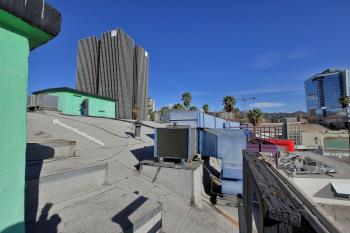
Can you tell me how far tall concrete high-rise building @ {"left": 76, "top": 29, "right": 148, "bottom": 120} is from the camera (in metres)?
59.8

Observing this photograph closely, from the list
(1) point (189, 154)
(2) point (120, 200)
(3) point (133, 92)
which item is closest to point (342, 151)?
(1) point (189, 154)

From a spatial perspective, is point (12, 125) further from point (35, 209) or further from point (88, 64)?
point (88, 64)

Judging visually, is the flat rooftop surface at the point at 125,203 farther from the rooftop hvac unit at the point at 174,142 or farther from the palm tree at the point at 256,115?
Answer: the palm tree at the point at 256,115

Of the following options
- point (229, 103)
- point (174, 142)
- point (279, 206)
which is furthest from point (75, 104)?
point (229, 103)

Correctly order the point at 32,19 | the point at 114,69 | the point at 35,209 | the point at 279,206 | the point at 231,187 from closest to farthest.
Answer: the point at 279,206, the point at 32,19, the point at 35,209, the point at 231,187, the point at 114,69

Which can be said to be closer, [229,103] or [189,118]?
[189,118]

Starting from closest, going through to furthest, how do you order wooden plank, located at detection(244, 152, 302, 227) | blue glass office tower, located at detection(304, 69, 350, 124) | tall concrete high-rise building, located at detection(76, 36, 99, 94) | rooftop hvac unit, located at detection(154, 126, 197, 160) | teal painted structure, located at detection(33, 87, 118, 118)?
wooden plank, located at detection(244, 152, 302, 227), rooftop hvac unit, located at detection(154, 126, 197, 160), teal painted structure, located at detection(33, 87, 118, 118), tall concrete high-rise building, located at detection(76, 36, 99, 94), blue glass office tower, located at detection(304, 69, 350, 124)

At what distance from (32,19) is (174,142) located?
7191mm

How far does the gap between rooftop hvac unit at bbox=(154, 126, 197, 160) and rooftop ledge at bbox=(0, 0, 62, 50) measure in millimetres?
6596

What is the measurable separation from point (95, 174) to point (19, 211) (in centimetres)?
364

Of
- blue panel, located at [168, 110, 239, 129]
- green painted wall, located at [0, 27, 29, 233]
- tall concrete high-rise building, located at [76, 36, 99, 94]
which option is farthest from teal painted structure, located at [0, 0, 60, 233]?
tall concrete high-rise building, located at [76, 36, 99, 94]

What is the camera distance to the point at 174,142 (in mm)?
8430

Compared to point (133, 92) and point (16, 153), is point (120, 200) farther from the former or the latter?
point (133, 92)

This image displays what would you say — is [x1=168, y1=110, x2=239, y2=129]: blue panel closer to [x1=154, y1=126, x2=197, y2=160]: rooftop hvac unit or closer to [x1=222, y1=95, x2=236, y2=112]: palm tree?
[x1=154, y1=126, x2=197, y2=160]: rooftop hvac unit
